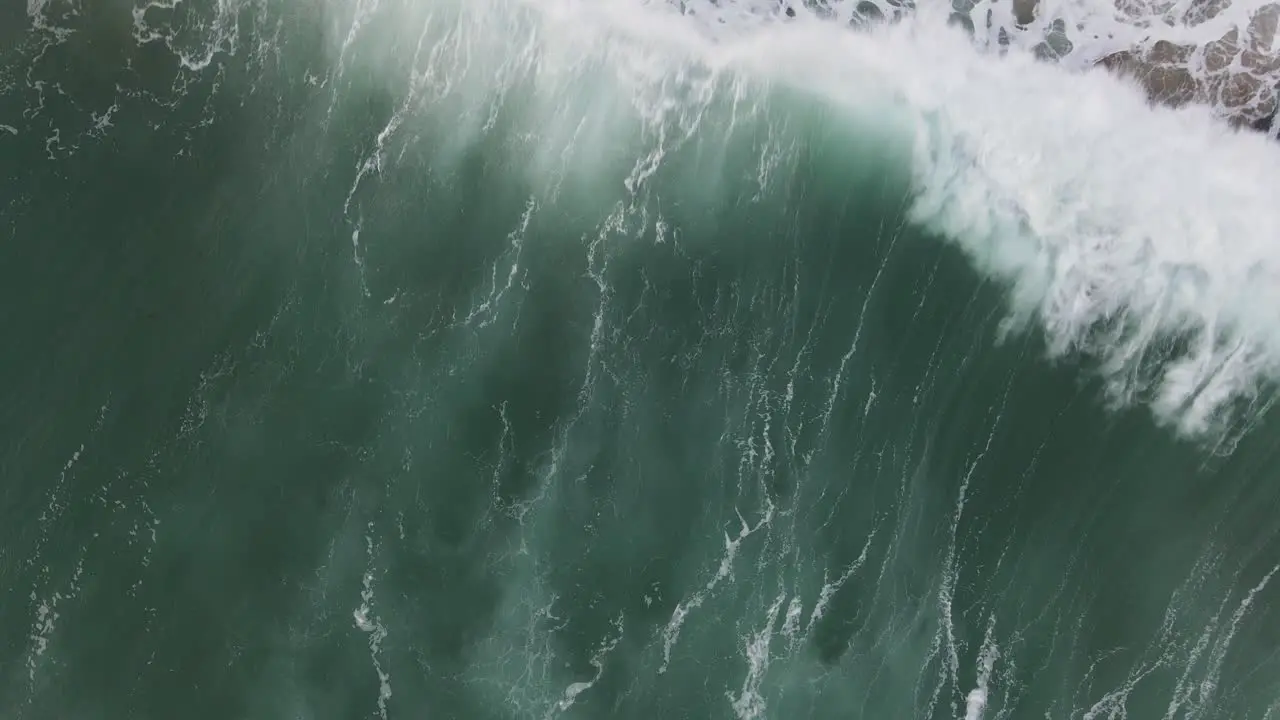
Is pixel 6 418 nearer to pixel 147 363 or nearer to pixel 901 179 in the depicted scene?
pixel 147 363

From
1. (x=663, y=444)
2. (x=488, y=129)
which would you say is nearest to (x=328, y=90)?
(x=488, y=129)

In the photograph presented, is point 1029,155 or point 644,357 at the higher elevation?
point 1029,155

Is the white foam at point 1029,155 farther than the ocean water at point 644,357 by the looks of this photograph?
Yes

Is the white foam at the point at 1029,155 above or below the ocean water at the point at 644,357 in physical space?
above

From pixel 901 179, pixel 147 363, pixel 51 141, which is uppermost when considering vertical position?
pixel 901 179
